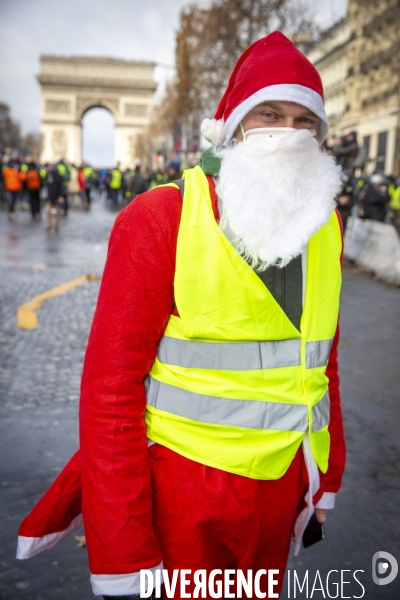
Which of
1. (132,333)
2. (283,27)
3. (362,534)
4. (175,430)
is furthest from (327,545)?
(283,27)

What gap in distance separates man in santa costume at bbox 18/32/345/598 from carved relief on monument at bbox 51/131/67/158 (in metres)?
64.3

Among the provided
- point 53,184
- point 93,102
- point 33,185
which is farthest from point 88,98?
point 53,184

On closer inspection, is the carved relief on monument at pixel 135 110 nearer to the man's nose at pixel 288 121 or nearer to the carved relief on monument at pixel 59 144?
the carved relief on monument at pixel 59 144

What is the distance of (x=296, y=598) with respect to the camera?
265 cm

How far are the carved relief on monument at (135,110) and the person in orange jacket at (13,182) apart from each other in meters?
44.9

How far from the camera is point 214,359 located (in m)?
1.55

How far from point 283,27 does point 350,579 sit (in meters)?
23.5

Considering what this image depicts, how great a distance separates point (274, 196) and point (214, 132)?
0.33m

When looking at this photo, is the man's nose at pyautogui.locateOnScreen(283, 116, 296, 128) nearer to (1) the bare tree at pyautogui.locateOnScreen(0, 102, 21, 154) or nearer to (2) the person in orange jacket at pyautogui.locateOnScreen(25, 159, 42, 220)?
(2) the person in orange jacket at pyautogui.locateOnScreen(25, 159, 42, 220)

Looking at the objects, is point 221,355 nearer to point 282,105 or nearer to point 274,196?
point 274,196

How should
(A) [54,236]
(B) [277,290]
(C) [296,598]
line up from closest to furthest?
(B) [277,290] < (C) [296,598] < (A) [54,236]

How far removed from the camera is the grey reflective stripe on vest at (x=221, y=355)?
5.08ft

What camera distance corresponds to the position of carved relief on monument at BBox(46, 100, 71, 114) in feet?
208

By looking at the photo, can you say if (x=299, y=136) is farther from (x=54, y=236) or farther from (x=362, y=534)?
(x=54, y=236)
